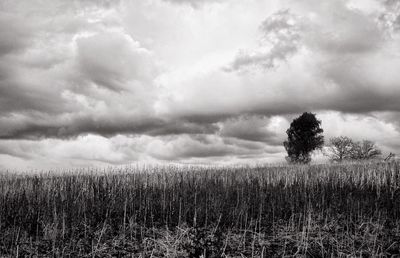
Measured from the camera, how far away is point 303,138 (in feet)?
153

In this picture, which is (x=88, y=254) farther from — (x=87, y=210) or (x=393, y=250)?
(x=393, y=250)

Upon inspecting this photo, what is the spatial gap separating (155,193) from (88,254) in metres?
6.52

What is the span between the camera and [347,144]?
4694 centimetres

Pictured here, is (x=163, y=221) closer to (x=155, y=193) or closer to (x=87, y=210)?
Result: (x=87, y=210)

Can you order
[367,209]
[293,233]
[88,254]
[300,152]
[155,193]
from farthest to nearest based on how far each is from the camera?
[300,152] → [155,193] → [367,209] → [293,233] → [88,254]

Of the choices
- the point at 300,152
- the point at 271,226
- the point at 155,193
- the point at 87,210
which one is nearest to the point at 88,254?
the point at 87,210

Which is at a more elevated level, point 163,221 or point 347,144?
point 347,144

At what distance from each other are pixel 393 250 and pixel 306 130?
42053 millimetres

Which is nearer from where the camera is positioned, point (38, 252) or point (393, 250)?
point (38, 252)

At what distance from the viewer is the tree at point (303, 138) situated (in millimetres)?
46312

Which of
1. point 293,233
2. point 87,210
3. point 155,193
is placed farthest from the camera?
point 155,193

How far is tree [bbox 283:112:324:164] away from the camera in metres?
46.3

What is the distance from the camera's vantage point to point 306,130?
47.0 meters

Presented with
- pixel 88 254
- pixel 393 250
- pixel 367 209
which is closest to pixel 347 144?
pixel 367 209
